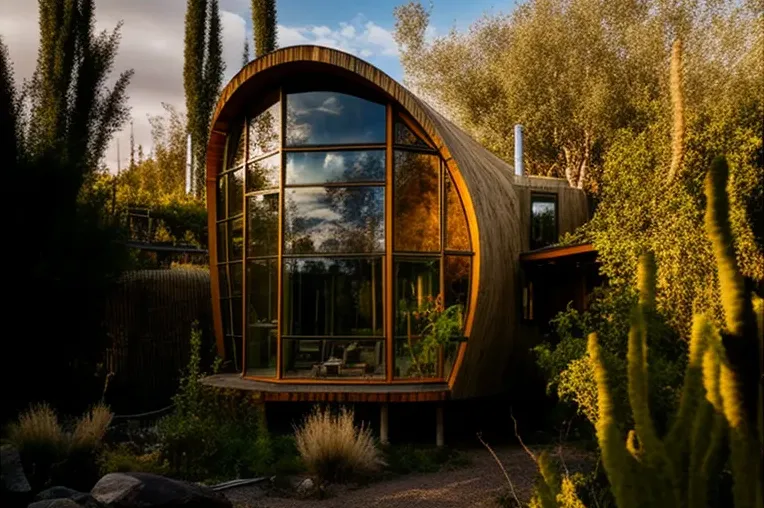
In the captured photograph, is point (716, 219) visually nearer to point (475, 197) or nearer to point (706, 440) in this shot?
point (706, 440)

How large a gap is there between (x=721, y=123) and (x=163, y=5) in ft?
77.8

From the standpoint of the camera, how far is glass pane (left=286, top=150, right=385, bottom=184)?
10.1 metres

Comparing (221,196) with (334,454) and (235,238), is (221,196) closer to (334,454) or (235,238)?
(235,238)

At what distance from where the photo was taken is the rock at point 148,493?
245 inches

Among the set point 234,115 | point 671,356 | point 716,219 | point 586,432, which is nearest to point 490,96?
point 234,115

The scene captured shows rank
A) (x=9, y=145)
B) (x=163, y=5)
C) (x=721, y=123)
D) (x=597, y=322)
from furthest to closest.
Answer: (x=163, y=5) → (x=9, y=145) → (x=597, y=322) → (x=721, y=123)

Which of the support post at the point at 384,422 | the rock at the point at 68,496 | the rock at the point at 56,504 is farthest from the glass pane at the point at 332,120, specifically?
the rock at the point at 56,504

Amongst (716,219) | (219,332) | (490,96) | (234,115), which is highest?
(490,96)

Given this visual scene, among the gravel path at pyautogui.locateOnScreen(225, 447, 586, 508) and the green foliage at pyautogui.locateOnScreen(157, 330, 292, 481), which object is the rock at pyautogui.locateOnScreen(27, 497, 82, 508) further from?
the green foliage at pyautogui.locateOnScreen(157, 330, 292, 481)

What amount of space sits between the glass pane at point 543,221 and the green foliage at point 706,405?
998cm

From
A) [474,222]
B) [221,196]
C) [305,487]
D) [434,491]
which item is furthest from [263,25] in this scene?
[434,491]

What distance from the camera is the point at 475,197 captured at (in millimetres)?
9930

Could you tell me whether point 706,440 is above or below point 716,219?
below

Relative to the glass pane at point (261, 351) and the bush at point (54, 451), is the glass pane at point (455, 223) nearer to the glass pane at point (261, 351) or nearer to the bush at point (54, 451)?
the glass pane at point (261, 351)
